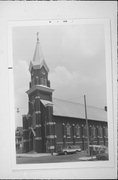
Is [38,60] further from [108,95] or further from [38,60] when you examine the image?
[108,95]

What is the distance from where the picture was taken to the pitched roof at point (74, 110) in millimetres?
2645

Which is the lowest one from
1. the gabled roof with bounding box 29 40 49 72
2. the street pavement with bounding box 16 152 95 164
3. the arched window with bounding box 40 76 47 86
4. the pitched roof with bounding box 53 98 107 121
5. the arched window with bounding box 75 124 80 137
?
the street pavement with bounding box 16 152 95 164

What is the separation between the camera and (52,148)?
2658mm

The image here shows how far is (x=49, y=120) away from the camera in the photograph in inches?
105

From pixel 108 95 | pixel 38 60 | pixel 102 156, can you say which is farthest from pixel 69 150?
pixel 38 60

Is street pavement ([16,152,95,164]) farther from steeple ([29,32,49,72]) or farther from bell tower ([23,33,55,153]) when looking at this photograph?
steeple ([29,32,49,72])

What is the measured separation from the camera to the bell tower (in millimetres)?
2650

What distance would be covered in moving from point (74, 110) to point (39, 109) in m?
0.35

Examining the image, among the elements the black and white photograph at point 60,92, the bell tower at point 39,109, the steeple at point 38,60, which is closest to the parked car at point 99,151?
the black and white photograph at point 60,92

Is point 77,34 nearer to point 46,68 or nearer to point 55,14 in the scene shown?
point 55,14

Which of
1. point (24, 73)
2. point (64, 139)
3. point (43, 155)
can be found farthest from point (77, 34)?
point (43, 155)

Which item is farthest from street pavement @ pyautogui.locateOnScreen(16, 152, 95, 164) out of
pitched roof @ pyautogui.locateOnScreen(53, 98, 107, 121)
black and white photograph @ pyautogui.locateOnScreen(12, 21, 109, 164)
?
pitched roof @ pyautogui.locateOnScreen(53, 98, 107, 121)

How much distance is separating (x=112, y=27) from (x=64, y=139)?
120 cm

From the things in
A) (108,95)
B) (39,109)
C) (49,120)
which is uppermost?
(108,95)
